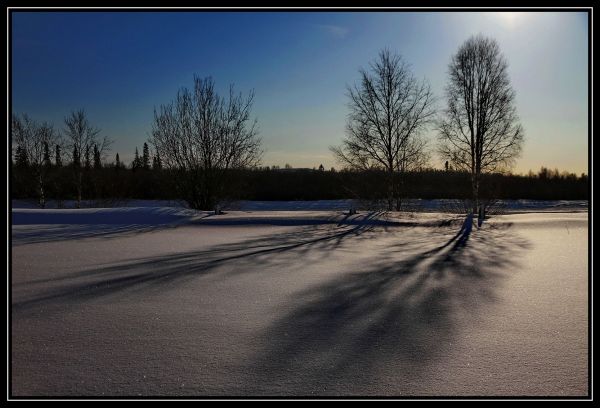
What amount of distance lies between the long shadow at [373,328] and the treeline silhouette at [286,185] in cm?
1362

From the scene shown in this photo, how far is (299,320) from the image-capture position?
152 inches

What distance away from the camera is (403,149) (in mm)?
18703

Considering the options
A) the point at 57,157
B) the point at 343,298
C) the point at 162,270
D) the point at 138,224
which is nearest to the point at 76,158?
the point at 57,157

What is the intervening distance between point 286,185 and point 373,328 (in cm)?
4740

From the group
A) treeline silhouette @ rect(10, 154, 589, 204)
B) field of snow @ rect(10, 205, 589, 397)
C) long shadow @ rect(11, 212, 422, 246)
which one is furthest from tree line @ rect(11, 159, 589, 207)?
field of snow @ rect(10, 205, 589, 397)

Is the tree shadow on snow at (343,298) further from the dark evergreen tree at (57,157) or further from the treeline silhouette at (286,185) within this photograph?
the dark evergreen tree at (57,157)

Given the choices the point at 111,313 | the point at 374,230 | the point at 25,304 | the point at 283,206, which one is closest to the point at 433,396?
the point at 111,313

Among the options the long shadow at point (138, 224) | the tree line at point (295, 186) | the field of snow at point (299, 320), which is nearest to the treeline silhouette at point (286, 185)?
the tree line at point (295, 186)

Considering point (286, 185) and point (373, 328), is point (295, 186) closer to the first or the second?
point (286, 185)

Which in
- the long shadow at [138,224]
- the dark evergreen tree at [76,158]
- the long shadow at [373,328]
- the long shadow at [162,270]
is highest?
the dark evergreen tree at [76,158]

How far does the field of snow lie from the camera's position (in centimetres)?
269

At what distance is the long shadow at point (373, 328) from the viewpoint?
268 cm
